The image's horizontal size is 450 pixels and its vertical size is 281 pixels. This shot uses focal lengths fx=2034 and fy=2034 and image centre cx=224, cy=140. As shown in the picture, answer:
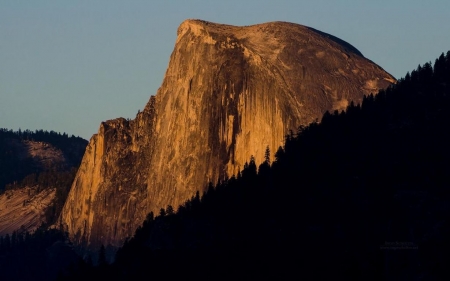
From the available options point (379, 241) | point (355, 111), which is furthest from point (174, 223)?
point (379, 241)

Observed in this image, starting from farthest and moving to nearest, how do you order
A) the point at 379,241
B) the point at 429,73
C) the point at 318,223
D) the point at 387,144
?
the point at 429,73 < the point at 387,144 < the point at 318,223 < the point at 379,241

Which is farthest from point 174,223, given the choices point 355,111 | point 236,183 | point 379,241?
point 379,241

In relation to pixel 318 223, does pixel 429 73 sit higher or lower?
higher

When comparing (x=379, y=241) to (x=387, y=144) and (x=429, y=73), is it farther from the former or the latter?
(x=429, y=73)

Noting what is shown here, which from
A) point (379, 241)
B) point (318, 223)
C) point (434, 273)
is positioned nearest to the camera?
point (434, 273)

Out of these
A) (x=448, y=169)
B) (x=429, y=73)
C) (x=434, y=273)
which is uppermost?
(x=429, y=73)

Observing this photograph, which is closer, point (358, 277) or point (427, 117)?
point (358, 277)

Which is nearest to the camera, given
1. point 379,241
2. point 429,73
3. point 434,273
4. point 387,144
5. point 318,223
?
point 434,273

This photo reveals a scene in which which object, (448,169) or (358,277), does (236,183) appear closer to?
(448,169)

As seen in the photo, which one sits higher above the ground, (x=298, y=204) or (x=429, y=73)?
(x=429, y=73)
